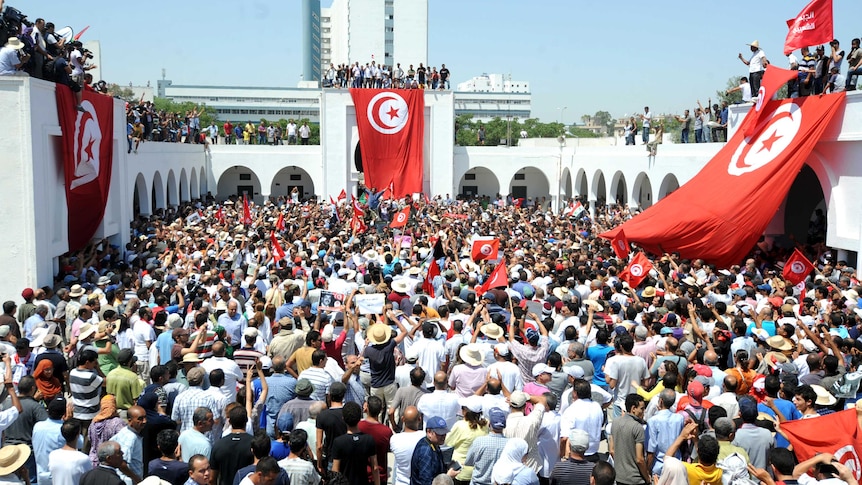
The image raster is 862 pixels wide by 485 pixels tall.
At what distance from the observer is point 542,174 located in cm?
4000

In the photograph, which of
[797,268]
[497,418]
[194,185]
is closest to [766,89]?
[797,268]

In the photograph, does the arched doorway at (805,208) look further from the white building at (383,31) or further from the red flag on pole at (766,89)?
the white building at (383,31)

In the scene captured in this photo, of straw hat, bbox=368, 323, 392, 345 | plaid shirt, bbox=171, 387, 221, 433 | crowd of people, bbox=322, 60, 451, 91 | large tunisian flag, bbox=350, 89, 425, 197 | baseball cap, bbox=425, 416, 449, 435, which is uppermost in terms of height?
crowd of people, bbox=322, 60, 451, 91

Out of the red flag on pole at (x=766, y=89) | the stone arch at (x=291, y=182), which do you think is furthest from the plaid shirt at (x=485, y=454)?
the stone arch at (x=291, y=182)

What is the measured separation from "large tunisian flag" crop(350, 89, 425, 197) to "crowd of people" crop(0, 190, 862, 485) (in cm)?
2047

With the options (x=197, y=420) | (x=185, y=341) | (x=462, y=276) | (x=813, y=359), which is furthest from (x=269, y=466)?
(x=462, y=276)

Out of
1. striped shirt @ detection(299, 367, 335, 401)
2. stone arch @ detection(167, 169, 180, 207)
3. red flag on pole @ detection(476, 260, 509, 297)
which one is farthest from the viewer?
stone arch @ detection(167, 169, 180, 207)

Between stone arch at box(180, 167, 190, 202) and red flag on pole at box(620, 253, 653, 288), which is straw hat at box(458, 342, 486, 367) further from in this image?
stone arch at box(180, 167, 190, 202)

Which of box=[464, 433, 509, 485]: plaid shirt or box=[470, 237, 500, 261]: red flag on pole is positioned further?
box=[470, 237, 500, 261]: red flag on pole

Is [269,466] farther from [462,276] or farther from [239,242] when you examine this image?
[239,242]

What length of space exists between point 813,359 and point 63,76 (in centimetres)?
1473

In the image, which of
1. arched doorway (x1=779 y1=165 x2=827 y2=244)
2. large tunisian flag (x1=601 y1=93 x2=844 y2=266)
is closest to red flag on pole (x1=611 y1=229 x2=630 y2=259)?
large tunisian flag (x1=601 y1=93 x2=844 y2=266)

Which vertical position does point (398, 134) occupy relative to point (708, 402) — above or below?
above

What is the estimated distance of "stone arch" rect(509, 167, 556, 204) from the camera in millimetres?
39562
